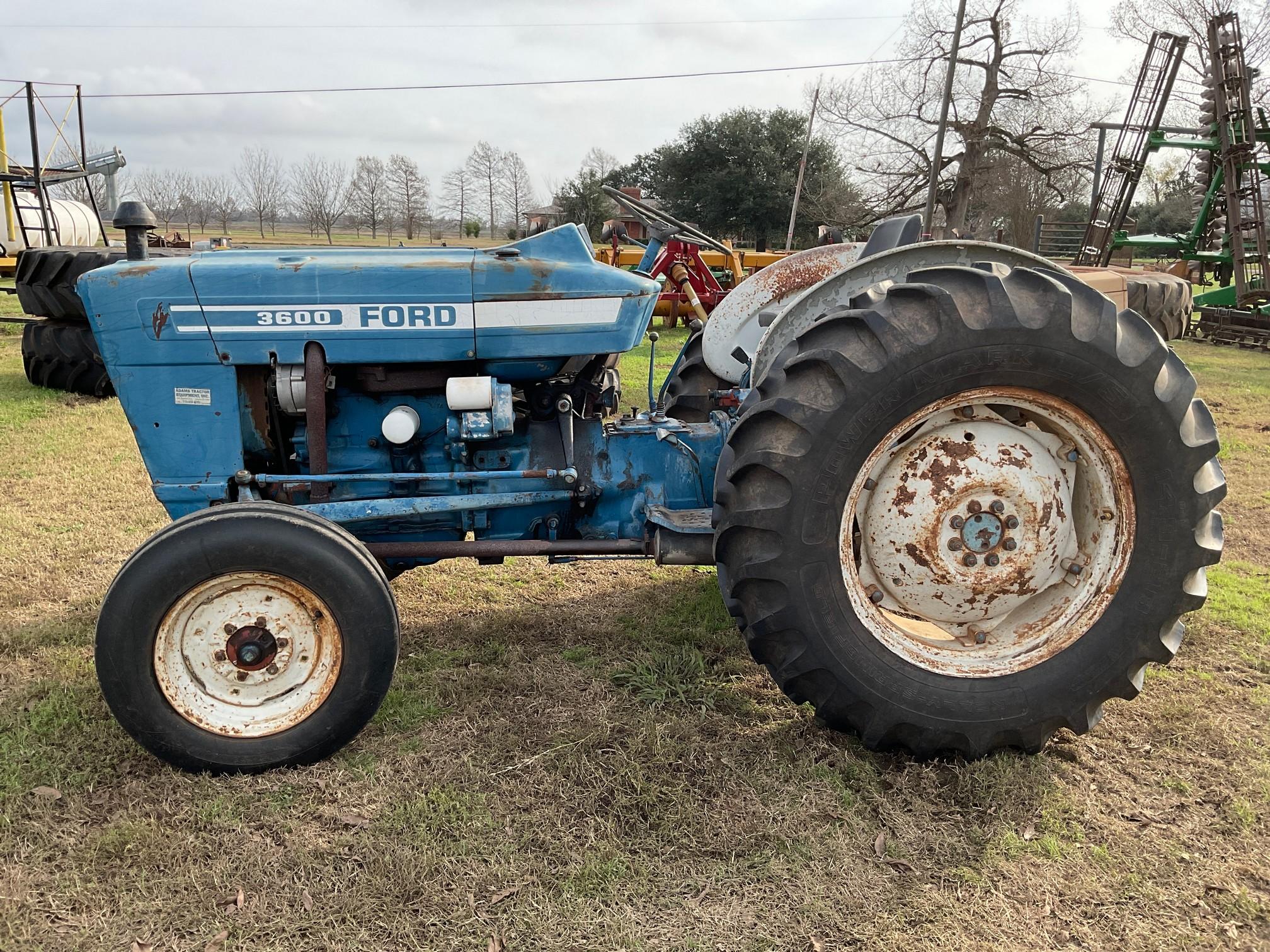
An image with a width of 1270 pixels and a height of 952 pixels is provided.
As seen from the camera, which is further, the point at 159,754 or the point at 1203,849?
the point at 159,754

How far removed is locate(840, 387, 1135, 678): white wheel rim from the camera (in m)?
2.62

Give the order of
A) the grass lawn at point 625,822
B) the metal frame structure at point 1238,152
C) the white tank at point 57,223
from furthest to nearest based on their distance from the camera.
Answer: the white tank at point 57,223 < the metal frame structure at point 1238,152 < the grass lawn at point 625,822

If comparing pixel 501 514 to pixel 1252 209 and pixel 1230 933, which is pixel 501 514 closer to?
pixel 1230 933

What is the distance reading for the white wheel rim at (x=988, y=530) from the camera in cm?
262

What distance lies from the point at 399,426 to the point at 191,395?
656 millimetres

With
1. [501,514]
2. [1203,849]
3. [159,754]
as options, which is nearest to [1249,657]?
[1203,849]

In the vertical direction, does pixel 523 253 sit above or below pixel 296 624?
above

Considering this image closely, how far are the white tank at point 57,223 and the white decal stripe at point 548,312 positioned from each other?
45.0 feet

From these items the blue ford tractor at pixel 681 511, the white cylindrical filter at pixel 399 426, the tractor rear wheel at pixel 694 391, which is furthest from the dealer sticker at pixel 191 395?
the tractor rear wheel at pixel 694 391

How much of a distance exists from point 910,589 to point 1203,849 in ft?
3.26

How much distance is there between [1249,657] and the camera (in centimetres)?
335

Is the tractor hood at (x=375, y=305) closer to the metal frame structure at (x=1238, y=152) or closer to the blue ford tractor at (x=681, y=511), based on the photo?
the blue ford tractor at (x=681, y=511)

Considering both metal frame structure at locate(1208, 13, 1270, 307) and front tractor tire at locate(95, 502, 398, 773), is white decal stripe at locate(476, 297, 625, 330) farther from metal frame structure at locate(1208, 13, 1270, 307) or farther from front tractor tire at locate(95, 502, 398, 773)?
metal frame structure at locate(1208, 13, 1270, 307)

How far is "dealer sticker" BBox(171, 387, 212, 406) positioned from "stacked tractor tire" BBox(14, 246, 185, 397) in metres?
5.84
